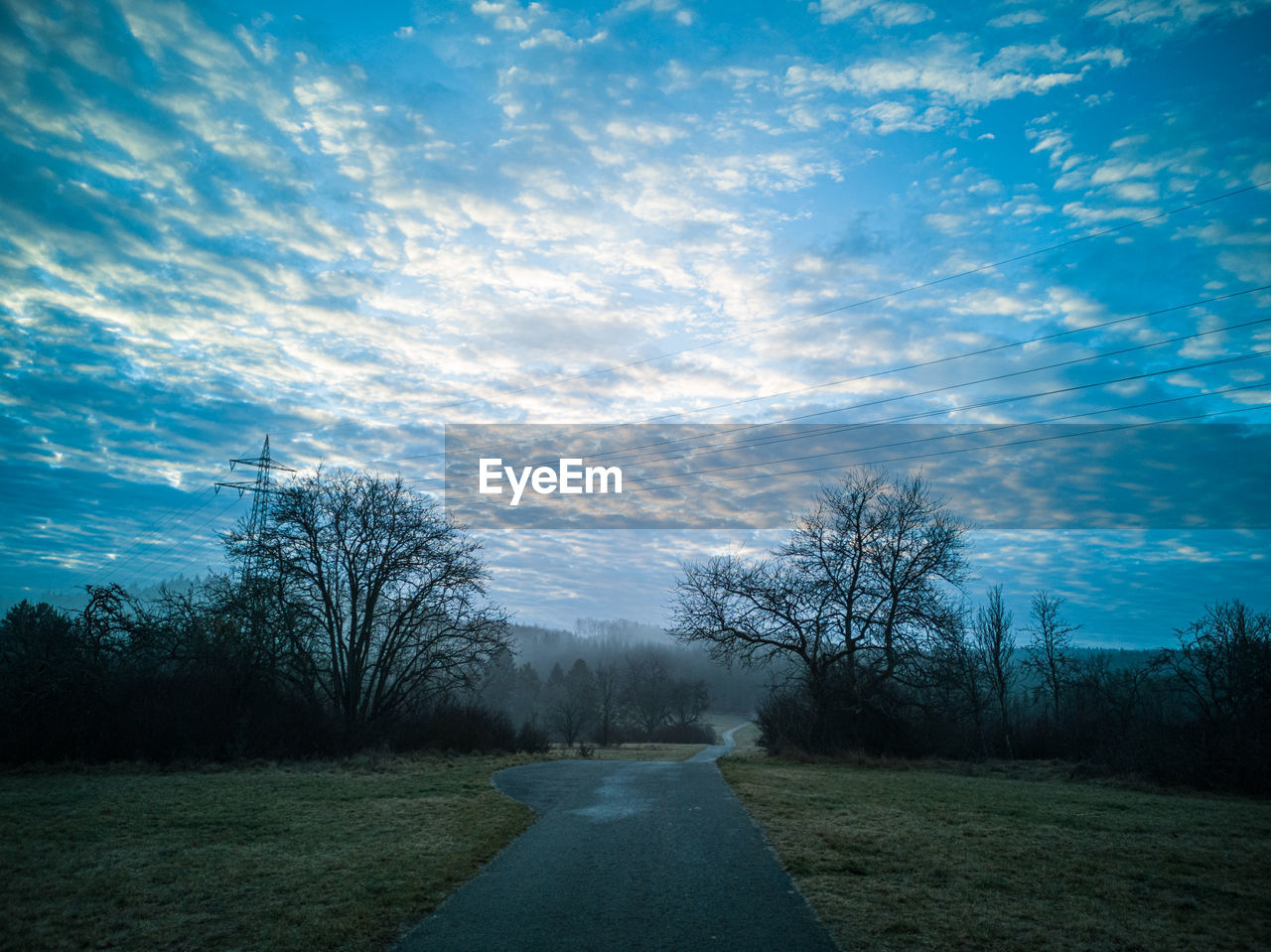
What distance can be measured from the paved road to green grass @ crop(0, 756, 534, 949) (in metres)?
0.49

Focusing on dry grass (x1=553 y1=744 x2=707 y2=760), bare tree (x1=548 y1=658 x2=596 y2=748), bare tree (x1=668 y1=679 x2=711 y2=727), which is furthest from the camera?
bare tree (x1=668 y1=679 x2=711 y2=727)

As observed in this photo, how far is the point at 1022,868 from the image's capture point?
769 centimetres

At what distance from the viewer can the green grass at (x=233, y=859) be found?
18.4ft

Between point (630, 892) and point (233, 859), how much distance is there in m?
5.09

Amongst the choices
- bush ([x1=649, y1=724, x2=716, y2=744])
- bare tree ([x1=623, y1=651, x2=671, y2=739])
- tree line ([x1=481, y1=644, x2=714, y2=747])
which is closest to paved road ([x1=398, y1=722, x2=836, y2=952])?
tree line ([x1=481, y1=644, x2=714, y2=747])

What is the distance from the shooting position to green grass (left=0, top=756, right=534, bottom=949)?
221 inches

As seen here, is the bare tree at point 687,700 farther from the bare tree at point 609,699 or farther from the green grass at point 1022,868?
the green grass at point 1022,868

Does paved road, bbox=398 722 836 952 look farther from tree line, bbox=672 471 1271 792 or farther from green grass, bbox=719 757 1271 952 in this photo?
tree line, bbox=672 471 1271 792

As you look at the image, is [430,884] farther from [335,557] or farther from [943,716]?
[943,716]

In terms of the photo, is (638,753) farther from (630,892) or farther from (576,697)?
(576,697)

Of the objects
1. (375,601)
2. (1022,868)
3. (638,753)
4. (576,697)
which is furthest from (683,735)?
(1022,868)

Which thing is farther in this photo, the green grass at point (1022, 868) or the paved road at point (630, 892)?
the green grass at point (1022, 868)

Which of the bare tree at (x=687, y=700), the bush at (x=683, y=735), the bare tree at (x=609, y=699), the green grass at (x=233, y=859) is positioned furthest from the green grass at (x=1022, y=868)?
the bare tree at (x=687, y=700)

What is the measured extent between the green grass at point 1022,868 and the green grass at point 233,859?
4.22 metres
